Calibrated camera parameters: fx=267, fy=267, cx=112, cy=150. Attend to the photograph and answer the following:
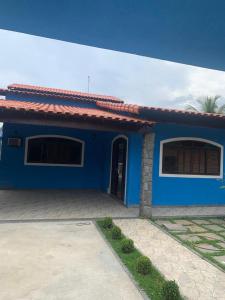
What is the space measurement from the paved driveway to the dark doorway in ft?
1.29

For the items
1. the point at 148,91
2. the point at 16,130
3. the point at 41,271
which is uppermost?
the point at 148,91

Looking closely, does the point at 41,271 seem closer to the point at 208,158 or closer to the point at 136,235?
the point at 136,235

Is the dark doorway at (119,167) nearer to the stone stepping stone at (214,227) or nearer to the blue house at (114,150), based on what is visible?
the blue house at (114,150)

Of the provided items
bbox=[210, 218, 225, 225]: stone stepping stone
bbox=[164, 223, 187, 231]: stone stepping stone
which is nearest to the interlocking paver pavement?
bbox=[164, 223, 187, 231]: stone stepping stone

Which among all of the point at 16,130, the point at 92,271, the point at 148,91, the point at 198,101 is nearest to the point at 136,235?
the point at 92,271

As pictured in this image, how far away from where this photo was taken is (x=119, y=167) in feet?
33.7

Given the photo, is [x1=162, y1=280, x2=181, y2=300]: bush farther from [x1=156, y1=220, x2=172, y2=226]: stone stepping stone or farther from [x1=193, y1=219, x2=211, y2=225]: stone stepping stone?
[x1=193, y1=219, x2=211, y2=225]: stone stepping stone

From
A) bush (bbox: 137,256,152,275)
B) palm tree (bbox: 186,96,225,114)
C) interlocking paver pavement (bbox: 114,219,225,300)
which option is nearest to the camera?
interlocking paver pavement (bbox: 114,219,225,300)

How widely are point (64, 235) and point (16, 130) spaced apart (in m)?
7.34

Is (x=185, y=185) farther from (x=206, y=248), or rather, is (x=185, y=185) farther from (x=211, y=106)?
(x=211, y=106)

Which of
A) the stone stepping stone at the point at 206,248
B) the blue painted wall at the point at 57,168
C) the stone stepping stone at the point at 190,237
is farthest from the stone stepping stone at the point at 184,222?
the blue painted wall at the point at 57,168

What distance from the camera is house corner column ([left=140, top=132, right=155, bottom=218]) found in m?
7.65

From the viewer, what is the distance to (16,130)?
11711 millimetres

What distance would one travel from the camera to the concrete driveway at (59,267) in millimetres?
3348
